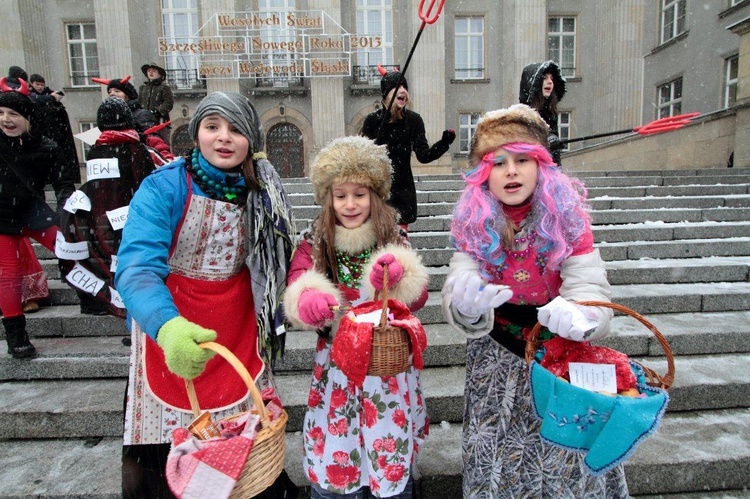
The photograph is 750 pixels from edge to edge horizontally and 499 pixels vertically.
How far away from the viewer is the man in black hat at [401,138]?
3771mm

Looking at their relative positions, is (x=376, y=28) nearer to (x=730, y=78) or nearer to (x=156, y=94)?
(x=156, y=94)

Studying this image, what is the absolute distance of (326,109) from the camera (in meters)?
15.5

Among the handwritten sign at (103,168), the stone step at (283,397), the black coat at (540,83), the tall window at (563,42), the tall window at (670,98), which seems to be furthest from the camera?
the tall window at (563,42)

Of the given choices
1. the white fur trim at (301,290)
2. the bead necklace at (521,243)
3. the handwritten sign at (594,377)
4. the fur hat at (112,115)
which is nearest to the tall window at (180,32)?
the fur hat at (112,115)

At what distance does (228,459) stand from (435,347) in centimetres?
224

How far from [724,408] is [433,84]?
14.0m

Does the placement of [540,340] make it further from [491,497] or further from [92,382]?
[92,382]

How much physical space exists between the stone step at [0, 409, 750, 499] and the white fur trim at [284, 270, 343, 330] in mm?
1228

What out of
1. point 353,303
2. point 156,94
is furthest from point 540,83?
point 156,94

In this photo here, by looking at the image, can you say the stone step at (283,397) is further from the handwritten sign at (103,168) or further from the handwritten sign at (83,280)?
the handwritten sign at (103,168)

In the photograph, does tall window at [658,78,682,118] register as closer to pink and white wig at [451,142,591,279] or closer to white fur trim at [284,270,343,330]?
pink and white wig at [451,142,591,279]

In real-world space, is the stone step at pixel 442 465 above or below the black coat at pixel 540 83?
below

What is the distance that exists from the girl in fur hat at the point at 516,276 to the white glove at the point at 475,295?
5cm

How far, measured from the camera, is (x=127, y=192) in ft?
9.72
